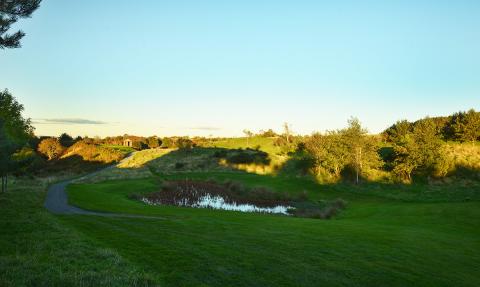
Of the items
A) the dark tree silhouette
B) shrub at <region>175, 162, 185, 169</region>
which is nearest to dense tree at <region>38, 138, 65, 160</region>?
shrub at <region>175, 162, 185, 169</region>

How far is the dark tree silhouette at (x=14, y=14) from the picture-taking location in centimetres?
1755

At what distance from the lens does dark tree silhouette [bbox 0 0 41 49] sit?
57.6 ft

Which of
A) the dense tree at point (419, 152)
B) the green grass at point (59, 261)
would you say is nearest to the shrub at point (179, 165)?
the dense tree at point (419, 152)

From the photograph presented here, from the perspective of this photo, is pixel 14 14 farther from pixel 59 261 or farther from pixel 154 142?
pixel 154 142

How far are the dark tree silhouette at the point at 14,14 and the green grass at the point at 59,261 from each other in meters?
9.28

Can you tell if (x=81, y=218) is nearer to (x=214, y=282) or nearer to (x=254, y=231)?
(x=254, y=231)

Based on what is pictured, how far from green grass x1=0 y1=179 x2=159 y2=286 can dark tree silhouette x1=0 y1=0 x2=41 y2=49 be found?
30.5ft

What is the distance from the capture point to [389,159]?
73.0 m

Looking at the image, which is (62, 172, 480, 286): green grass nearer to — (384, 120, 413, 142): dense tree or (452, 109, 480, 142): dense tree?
(452, 109, 480, 142): dense tree

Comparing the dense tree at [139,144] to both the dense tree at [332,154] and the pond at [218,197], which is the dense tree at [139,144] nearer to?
the pond at [218,197]

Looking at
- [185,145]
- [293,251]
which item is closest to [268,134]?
[185,145]

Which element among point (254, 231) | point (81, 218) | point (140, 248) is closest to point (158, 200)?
point (81, 218)

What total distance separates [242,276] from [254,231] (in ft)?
29.3

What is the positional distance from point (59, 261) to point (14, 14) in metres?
12.5
